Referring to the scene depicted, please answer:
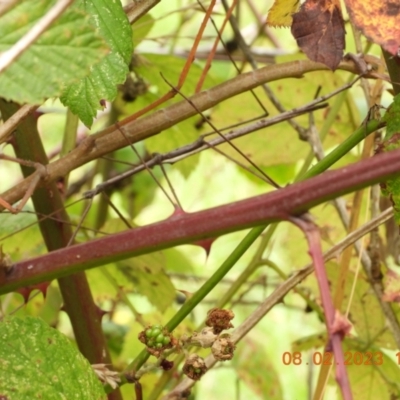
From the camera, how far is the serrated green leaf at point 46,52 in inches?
20.3

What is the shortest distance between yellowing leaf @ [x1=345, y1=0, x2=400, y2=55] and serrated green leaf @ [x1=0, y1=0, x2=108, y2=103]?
22 cm

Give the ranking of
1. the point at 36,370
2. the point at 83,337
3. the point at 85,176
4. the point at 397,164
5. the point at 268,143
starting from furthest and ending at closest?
the point at 85,176, the point at 268,143, the point at 83,337, the point at 36,370, the point at 397,164

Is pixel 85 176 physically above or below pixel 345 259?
above

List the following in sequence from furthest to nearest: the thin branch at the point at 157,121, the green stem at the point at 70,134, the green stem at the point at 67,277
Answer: the green stem at the point at 70,134 < the green stem at the point at 67,277 < the thin branch at the point at 157,121

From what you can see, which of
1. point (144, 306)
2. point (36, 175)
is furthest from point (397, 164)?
point (144, 306)

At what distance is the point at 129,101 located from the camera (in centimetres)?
152

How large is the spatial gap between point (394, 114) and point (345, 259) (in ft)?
1.17

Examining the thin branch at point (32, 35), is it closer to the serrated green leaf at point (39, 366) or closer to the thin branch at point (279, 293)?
the serrated green leaf at point (39, 366)

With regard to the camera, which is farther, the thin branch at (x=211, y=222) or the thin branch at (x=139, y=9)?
the thin branch at (x=139, y=9)

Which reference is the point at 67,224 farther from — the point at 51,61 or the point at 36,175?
the point at 51,61

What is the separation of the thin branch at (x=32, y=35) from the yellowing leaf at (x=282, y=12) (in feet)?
1.01

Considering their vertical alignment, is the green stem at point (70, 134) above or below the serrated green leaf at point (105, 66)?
above

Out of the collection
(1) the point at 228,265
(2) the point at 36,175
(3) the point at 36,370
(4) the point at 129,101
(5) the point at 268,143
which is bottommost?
(3) the point at 36,370

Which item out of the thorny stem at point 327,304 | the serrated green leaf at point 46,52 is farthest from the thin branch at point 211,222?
the serrated green leaf at point 46,52
